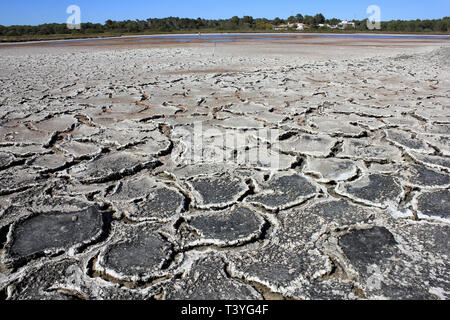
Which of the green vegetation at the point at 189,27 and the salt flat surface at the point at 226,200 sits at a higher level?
the green vegetation at the point at 189,27

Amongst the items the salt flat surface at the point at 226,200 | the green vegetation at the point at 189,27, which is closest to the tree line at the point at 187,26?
the green vegetation at the point at 189,27

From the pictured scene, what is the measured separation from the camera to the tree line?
106 ft

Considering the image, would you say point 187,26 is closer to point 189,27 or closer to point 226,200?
point 189,27

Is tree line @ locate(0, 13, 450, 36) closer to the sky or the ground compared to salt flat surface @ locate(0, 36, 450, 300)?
closer to the sky

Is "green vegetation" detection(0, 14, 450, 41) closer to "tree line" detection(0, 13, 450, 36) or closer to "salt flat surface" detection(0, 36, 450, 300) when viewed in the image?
"tree line" detection(0, 13, 450, 36)

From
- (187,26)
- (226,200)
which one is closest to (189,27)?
(187,26)

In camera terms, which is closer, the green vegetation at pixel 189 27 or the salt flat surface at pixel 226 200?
the salt flat surface at pixel 226 200

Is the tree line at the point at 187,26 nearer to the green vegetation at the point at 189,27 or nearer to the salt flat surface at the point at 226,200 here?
the green vegetation at the point at 189,27

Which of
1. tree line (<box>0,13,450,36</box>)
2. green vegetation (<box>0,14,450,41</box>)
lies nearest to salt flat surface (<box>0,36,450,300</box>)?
green vegetation (<box>0,14,450,41</box>)

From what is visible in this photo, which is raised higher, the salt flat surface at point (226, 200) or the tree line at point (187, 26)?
the tree line at point (187, 26)

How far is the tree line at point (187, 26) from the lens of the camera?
106 ft
